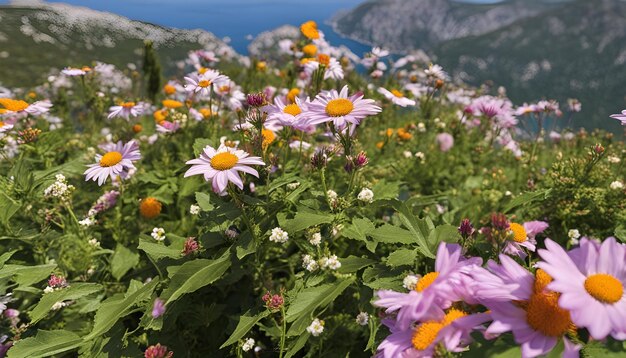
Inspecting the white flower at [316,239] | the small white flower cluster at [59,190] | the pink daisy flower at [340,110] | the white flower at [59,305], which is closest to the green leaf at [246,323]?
the white flower at [316,239]

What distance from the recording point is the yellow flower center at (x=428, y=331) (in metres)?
1.06

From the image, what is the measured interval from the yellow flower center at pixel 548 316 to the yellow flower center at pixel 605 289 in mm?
78

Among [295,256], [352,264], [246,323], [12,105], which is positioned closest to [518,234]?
[352,264]

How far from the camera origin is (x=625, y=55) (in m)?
180

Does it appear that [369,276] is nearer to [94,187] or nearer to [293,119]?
[293,119]

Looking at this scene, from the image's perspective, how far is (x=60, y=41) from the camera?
101m

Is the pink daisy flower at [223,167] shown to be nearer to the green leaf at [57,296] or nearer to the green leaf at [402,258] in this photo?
the green leaf at [402,258]

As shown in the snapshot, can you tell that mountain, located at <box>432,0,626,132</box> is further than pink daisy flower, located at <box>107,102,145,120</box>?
Yes

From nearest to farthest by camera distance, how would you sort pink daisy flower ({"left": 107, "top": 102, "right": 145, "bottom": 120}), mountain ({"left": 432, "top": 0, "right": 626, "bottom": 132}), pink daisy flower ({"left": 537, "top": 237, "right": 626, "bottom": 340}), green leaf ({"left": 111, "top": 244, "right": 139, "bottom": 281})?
1. pink daisy flower ({"left": 537, "top": 237, "right": 626, "bottom": 340})
2. green leaf ({"left": 111, "top": 244, "right": 139, "bottom": 281})
3. pink daisy flower ({"left": 107, "top": 102, "right": 145, "bottom": 120})
4. mountain ({"left": 432, "top": 0, "right": 626, "bottom": 132})

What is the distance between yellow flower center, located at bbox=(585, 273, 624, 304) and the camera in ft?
2.99

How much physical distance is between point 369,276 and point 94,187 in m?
2.58

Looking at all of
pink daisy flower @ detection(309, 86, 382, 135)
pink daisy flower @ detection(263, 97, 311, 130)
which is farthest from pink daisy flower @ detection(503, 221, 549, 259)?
pink daisy flower @ detection(263, 97, 311, 130)

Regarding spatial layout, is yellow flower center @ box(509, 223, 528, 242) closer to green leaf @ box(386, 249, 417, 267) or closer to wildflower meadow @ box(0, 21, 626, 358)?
wildflower meadow @ box(0, 21, 626, 358)

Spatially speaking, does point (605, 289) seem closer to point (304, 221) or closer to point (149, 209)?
point (304, 221)
